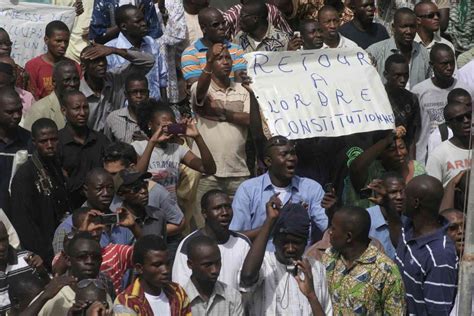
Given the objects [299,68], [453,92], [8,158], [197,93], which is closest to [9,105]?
[8,158]

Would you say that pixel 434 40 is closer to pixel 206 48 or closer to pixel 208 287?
pixel 206 48

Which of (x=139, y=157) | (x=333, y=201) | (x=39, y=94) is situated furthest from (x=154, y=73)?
(x=333, y=201)

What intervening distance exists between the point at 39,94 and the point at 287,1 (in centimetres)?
296

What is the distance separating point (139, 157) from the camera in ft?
44.9

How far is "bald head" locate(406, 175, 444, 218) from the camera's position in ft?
39.3

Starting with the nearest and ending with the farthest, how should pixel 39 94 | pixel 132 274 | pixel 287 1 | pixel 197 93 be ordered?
1. pixel 132 274
2. pixel 197 93
3. pixel 39 94
4. pixel 287 1

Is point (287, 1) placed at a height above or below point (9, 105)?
below

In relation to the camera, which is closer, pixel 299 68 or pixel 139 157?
pixel 139 157

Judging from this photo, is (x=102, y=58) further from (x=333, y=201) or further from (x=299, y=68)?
(x=333, y=201)

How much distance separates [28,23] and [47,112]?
9.53 feet

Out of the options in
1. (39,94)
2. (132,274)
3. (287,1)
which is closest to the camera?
(132,274)

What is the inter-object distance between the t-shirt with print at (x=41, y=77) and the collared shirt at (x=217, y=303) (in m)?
4.29

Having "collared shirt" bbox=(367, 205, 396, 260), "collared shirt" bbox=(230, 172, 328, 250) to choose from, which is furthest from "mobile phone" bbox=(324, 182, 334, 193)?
"collared shirt" bbox=(367, 205, 396, 260)

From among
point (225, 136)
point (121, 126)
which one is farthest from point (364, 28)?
point (121, 126)
